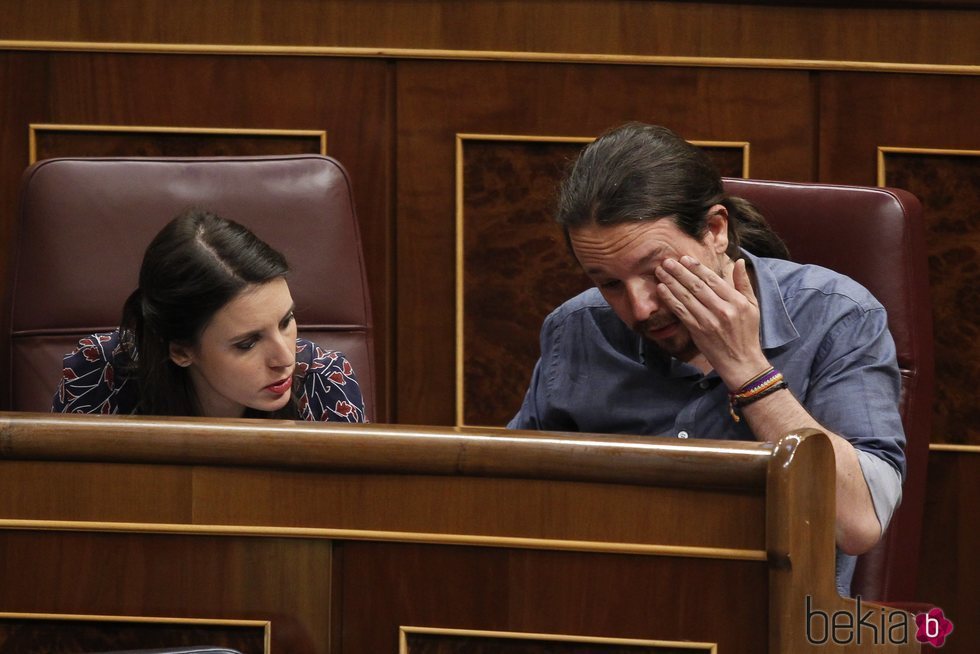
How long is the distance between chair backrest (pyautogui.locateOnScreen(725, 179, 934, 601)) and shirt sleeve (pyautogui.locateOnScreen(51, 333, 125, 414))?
0.77 m

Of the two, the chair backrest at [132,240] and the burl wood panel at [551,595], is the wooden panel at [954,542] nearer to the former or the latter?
the chair backrest at [132,240]

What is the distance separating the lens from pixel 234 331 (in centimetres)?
140

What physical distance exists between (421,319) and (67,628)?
1181 mm

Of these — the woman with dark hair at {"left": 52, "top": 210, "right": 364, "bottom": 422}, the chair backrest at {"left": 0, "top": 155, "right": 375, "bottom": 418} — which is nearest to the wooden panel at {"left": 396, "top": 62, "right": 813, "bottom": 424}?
the chair backrest at {"left": 0, "top": 155, "right": 375, "bottom": 418}

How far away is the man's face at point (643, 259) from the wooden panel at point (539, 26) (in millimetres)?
708

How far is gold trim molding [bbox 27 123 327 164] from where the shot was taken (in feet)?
6.22

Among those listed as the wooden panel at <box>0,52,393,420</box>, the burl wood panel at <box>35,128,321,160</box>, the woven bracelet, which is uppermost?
the wooden panel at <box>0,52,393,420</box>

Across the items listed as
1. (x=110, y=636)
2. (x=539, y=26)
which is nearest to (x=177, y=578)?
(x=110, y=636)

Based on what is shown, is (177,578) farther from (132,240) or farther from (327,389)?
(132,240)

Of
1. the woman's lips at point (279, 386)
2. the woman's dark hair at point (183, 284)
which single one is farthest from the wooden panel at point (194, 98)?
the woman's lips at point (279, 386)

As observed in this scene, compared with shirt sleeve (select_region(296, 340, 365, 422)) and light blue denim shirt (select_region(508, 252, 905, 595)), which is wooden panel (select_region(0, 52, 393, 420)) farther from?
light blue denim shirt (select_region(508, 252, 905, 595))

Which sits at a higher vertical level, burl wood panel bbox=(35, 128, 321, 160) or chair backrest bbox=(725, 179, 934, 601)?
burl wood panel bbox=(35, 128, 321, 160)

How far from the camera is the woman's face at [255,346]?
55.0 inches

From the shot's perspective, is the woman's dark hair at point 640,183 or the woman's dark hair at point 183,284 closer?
the woman's dark hair at point 640,183
